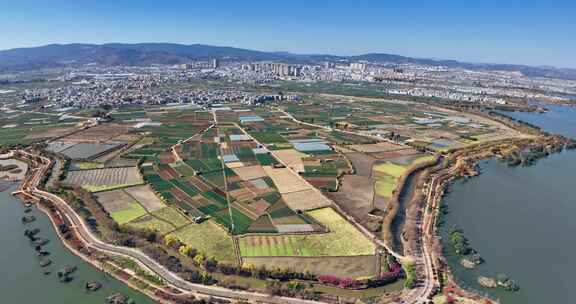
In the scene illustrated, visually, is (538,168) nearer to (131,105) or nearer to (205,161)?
(205,161)

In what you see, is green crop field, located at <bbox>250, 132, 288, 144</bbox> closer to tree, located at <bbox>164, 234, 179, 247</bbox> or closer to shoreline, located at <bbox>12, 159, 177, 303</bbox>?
tree, located at <bbox>164, 234, 179, 247</bbox>

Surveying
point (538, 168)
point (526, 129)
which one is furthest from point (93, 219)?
point (526, 129)

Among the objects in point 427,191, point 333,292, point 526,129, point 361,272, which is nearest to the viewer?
point 333,292

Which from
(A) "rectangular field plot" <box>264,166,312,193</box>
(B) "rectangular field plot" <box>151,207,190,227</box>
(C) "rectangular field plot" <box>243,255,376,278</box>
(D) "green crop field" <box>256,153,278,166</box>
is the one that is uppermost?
(D) "green crop field" <box>256,153,278,166</box>

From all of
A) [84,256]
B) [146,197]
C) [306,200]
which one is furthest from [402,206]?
[84,256]

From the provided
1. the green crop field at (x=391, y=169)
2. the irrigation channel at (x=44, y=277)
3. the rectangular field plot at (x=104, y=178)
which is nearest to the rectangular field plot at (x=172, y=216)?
the irrigation channel at (x=44, y=277)

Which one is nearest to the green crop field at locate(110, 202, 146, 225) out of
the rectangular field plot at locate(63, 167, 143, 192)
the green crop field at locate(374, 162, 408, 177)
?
the rectangular field plot at locate(63, 167, 143, 192)

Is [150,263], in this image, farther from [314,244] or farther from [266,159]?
[266,159]
